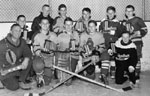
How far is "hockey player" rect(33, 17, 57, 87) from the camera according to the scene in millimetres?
4259

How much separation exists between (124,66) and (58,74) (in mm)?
908

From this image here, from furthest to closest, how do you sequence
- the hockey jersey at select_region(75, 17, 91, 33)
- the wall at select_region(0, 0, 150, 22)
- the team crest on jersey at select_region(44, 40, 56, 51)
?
the wall at select_region(0, 0, 150, 22), the hockey jersey at select_region(75, 17, 91, 33), the team crest on jersey at select_region(44, 40, 56, 51)

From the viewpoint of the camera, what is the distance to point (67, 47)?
4445mm

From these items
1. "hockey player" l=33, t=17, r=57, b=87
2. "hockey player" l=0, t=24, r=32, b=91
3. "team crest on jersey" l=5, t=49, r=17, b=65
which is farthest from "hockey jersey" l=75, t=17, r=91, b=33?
"team crest on jersey" l=5, t=49, r=17, b=65

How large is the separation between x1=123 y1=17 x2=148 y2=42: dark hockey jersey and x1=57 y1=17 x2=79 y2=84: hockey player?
2.61 ft

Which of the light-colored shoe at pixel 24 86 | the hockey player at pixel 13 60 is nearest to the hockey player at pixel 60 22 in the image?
the hockey player at pixel 13 60

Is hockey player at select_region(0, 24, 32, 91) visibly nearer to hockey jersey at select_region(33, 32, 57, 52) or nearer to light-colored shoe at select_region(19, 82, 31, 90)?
light-colored shoe at select_region(19, 82, 31, 90)

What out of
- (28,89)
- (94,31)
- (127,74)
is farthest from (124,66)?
(28,89)

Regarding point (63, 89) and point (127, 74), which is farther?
point (127, 74)

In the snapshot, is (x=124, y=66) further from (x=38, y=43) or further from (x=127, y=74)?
(x=38, y=43)

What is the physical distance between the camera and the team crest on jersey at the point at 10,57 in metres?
4.05

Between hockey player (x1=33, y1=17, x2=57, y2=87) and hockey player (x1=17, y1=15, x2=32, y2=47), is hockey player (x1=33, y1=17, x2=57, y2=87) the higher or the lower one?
the lower one

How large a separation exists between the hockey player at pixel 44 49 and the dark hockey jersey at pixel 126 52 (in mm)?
879

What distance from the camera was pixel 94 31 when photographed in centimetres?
453
